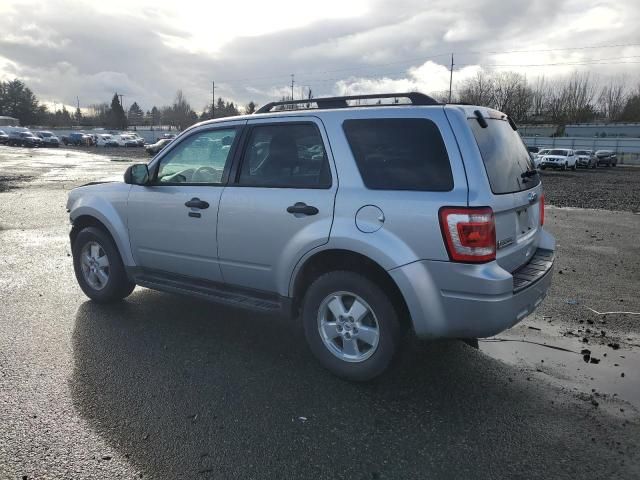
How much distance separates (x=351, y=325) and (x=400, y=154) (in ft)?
4.18

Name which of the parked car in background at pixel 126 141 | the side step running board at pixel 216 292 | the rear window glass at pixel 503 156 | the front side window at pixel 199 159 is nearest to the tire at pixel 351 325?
the side step running board at pixel 216 292

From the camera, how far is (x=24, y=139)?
190ft

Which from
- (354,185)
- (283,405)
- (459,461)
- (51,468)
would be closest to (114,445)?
(51,468)

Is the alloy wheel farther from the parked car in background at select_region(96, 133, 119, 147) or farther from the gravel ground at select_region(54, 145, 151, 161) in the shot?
the parked car in background at select_region(96, 133, 119, 147)

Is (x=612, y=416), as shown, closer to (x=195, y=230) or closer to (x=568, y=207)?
(x=195, y=230)

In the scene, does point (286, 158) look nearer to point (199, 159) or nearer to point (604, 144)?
point (199, 159)

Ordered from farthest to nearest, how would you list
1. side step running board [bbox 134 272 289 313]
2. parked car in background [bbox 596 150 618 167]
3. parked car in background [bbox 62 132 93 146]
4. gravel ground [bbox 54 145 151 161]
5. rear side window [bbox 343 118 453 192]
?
parked car in background [bbox 62 132 93 146] < parked car in background [bbox 596 150 618 167] < gravel ground [bbox 54 145 151 161] < side step running board [bbox 134 272 289 313] < rear side window [bbox 343 118 453 192]

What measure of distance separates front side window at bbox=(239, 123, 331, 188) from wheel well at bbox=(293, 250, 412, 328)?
534 mm

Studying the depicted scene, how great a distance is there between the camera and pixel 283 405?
3.48 m

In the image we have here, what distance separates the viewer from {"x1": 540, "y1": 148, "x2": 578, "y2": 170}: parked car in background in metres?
38.2

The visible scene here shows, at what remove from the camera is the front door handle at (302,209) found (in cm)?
377

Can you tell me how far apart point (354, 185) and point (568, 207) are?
13131 millimetres

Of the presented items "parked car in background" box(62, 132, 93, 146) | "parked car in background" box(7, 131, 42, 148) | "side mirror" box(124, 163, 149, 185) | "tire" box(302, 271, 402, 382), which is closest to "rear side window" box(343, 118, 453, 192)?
"tire" box(302, 271, 402, 382)

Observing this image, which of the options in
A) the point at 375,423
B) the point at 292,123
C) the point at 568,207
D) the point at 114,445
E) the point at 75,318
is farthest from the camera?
the point at 568,207
